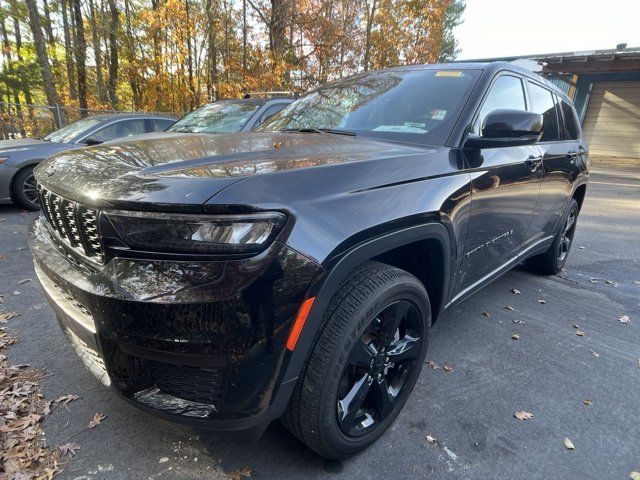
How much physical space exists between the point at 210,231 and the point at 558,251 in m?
4.20

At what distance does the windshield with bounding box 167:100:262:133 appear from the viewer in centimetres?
574

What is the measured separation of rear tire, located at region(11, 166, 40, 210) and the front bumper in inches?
230

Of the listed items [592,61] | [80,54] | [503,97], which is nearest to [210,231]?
[503,97]

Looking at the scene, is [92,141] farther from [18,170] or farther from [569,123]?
[569,123]

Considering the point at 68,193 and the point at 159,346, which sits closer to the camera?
the point at 159,346

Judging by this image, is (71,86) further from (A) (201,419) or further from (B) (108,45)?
(A) (201,419)

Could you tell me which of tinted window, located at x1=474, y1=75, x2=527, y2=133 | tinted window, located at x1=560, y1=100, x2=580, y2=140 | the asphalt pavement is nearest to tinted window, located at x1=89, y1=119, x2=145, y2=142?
the asphalt pavement

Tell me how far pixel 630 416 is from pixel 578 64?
1710 cm

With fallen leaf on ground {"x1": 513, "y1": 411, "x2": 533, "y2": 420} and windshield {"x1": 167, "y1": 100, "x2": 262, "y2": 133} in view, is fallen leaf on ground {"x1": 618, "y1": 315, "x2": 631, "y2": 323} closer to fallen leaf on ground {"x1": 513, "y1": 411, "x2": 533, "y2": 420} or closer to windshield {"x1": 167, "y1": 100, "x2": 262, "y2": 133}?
fallen leaf on ground {"x1": 513, "y1": 411, "x2": 533, "y2": 420}

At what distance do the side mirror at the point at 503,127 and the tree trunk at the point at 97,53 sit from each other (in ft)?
67.5

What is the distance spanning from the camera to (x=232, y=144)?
204 centimetres

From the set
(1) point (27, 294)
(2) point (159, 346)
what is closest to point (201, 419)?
(2) point (159, 346)

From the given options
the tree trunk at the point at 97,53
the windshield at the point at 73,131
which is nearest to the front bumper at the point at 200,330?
the windshield at the point at 73,131

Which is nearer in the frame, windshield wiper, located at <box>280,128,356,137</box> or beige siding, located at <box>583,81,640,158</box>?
windshield wiper, located at <box>280,128,356,137</box>
